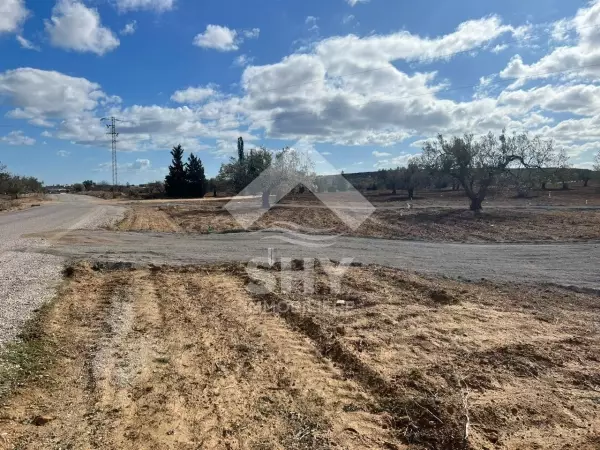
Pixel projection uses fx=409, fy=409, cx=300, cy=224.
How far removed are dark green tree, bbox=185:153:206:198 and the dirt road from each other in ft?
147

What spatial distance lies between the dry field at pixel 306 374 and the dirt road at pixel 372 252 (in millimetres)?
2717

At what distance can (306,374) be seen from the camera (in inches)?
172

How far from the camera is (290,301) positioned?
725cm

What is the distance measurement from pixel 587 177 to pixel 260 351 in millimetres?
69866

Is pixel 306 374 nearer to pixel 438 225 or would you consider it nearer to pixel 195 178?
pixel 438 225

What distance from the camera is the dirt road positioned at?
33.0 ft

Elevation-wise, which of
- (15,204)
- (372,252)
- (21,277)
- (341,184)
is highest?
(341,184)

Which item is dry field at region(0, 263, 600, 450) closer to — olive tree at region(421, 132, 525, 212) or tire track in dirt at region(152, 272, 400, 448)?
tire track in dirt at region(152, 272, 400, 448)

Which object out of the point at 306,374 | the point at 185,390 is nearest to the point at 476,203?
the point at 306,374

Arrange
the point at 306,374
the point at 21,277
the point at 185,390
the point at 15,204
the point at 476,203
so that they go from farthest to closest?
the point at 15,204
the point at 476,203
the point at 21,277
the point at 306,374
the point at 185,390

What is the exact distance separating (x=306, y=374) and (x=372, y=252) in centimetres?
906

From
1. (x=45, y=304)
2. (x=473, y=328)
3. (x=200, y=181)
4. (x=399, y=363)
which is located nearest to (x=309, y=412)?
(x=399, y=363)

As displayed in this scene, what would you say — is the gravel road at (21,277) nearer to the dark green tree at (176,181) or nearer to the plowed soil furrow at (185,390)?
the plowed soil furrow at (185,390)

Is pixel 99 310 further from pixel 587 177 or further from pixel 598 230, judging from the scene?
pixel 587 177
